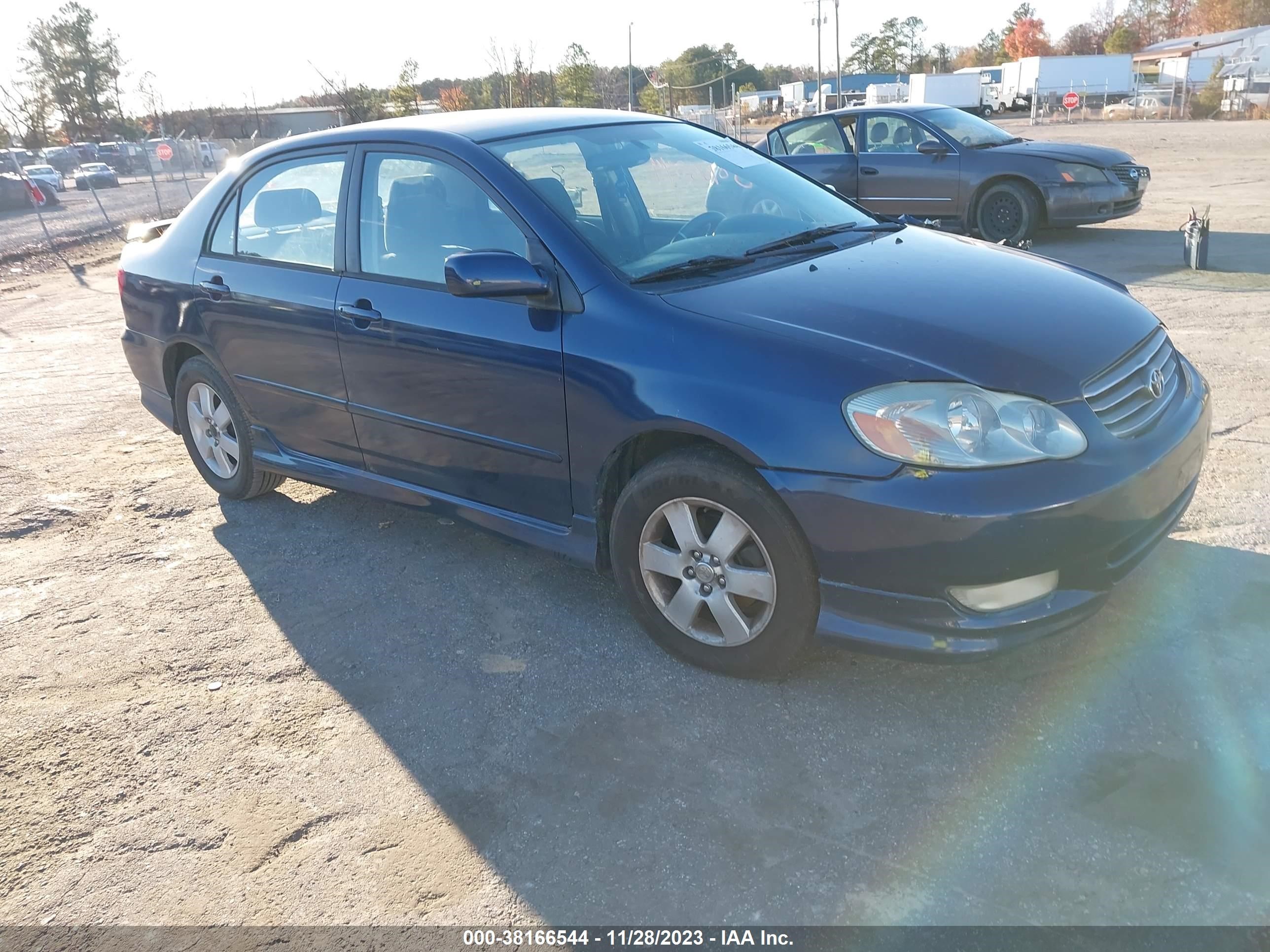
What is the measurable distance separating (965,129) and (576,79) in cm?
3508

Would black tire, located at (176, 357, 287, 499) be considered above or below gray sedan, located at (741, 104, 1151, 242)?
below

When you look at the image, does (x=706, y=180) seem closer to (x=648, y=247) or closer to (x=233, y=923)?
(x=648, y=247)

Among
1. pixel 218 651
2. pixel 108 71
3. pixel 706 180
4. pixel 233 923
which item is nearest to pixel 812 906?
pixel 233 923

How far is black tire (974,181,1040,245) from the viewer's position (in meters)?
10.3

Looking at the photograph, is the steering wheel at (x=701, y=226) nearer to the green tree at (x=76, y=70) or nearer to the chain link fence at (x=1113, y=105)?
the chain link fence at (x=1113, y=105)

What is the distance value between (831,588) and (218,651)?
230cm

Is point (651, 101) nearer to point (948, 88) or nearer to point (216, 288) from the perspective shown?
point (948, 88)

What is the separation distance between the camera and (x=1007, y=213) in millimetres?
10484

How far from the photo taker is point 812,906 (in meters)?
2.29

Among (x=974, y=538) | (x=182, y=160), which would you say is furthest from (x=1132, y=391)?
(x=182, y=160)

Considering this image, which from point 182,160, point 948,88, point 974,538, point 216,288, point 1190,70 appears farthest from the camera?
point 948,88

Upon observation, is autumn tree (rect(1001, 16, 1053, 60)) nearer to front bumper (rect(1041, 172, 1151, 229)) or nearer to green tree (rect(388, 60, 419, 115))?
green tree (rect(388, 60, 419, 115))

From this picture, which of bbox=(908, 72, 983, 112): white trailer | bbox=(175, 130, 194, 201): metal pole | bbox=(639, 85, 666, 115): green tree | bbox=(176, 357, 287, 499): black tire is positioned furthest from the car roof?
bbox=(908, 72, 983, 112): white trailer

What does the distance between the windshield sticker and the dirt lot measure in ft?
4.88
